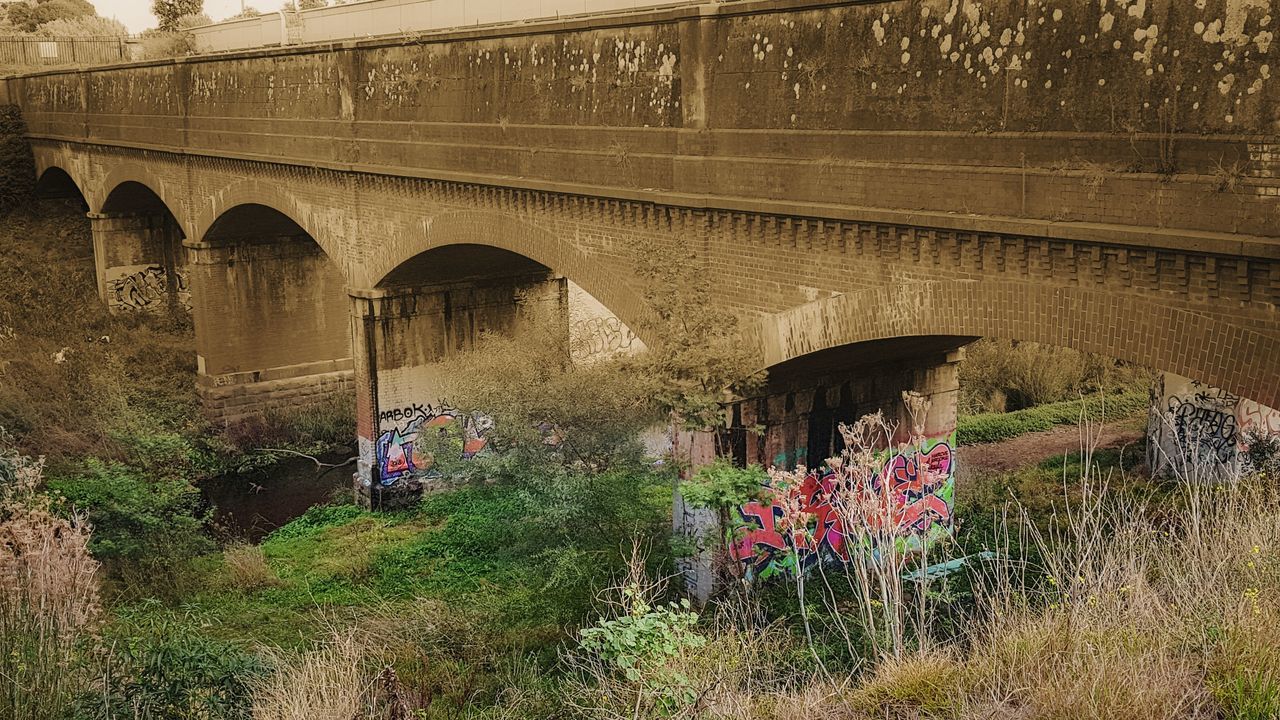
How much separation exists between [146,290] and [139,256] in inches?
33.2

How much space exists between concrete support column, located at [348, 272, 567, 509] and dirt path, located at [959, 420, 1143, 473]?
725 centimetres

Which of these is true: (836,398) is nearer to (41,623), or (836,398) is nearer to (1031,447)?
(41,623)

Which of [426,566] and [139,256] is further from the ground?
[139,256]

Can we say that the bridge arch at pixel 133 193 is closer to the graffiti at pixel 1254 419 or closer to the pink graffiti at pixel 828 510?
the pink graffiti at pixel 828 510

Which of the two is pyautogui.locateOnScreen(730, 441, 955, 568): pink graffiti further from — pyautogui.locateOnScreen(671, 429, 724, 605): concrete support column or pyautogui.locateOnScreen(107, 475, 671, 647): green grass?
pyautogui.locateOnScreen(107, 475, 671, 647): green grass

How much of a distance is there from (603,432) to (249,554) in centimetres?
646

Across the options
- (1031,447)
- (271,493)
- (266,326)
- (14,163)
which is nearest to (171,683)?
(271,493)

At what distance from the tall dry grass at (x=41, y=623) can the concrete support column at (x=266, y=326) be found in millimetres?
14868

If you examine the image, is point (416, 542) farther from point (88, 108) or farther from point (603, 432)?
point (88, 108)

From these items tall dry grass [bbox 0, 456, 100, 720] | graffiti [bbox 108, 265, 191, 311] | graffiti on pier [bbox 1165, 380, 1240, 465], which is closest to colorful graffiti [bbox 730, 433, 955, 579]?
graffiti on pier [bbox 1165, 380, 1240, 465]

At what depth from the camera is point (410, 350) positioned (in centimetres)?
1991

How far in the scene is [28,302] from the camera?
29906 millimetres

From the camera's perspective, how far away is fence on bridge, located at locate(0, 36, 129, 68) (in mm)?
38750

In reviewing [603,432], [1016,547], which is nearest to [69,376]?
[603,432]
